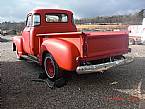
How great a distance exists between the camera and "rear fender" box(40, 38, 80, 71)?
590cm

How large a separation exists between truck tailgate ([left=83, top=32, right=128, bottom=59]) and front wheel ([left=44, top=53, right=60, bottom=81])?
3.28 feet

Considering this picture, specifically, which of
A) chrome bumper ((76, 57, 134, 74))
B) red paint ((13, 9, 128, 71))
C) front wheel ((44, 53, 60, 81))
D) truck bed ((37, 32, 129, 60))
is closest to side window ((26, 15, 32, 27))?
red paint ((13, 9, 128, 71))

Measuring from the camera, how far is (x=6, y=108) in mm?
4953

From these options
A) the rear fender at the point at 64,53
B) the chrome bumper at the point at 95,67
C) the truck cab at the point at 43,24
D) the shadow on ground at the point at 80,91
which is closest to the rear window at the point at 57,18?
the truck cab at the point at 43,24

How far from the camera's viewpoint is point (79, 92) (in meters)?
5.98

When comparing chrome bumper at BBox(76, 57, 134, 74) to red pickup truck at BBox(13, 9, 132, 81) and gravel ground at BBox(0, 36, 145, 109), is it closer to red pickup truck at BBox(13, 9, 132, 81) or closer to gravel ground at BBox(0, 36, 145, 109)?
red pickup truck at BBox(13, 9, 132, 81)

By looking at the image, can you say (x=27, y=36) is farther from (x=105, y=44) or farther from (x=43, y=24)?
(x=105, y=44)

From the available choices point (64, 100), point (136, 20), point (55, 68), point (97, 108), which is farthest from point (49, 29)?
point (136, 20)

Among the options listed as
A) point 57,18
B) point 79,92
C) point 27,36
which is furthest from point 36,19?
point 79,92

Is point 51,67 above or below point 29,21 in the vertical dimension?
below

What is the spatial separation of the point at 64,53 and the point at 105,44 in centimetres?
106

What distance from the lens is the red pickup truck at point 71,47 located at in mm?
5914

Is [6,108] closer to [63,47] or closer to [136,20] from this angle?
[63,47]

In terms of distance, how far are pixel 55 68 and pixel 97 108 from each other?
196 cm
